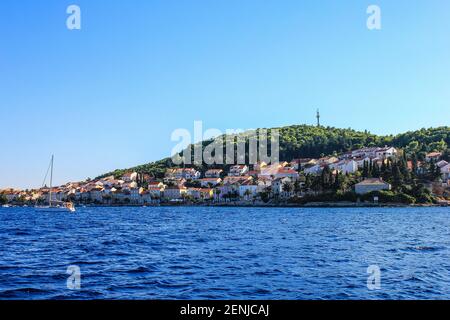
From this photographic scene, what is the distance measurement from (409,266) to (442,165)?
106598 mm

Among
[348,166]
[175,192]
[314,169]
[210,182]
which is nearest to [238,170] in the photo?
[210,182]

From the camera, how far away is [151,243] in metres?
24.4

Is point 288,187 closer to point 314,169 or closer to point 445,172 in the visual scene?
point 314,169

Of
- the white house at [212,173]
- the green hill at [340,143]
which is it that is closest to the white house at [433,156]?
the green hill at [340,143]

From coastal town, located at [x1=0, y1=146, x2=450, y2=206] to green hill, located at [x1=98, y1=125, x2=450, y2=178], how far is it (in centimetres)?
919

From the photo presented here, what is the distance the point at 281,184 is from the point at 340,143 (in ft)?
176

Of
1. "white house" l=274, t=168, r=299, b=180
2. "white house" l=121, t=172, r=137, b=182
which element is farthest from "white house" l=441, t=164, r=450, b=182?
"white house" l=121, t=172, r=137, b=182

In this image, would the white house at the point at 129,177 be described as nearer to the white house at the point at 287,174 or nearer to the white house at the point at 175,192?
the white house at the point at 175,192

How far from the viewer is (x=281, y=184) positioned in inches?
4628

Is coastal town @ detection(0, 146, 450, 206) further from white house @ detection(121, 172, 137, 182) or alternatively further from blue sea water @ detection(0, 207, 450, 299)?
blue sea water @ detection(0, 207, 450, 299)

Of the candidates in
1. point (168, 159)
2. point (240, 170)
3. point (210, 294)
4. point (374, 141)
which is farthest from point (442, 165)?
point (210, 294)

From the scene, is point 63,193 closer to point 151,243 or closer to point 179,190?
point 179,190

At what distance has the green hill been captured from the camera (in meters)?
142

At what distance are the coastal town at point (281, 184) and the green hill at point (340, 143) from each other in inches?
362
